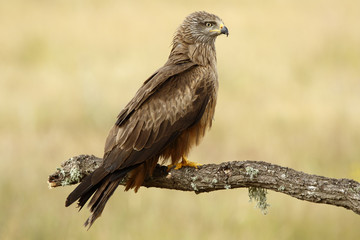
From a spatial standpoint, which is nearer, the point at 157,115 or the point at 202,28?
the point at 157,115

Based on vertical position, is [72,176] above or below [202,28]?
below

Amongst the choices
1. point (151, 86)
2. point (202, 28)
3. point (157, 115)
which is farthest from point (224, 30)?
point (157, 115)

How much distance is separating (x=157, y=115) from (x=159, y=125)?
3.9 inches

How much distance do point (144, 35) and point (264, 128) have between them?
22.2ft

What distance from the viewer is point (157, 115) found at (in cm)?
597

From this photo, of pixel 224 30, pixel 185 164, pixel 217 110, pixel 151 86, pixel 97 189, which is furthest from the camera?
pixel 217 110

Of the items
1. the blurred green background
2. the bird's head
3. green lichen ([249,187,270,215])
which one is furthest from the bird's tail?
the blurred green background

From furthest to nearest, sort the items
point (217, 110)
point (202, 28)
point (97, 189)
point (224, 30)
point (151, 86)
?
point (217, 110)
point (202, 28)
point (224, 30)
point (151, 86)
point (97, 189)

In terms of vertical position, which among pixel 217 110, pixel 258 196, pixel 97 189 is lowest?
pixel 97 189

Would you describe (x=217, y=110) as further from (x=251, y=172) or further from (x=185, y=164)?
(x=251, y=172)

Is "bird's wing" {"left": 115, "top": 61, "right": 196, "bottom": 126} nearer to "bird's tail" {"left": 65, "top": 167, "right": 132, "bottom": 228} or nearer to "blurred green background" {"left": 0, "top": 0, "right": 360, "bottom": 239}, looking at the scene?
"bird's tail" {"left": 65, "top": 167, "right": 132, "bottom": 228}

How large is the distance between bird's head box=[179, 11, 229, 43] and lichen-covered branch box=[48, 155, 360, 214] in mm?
1525

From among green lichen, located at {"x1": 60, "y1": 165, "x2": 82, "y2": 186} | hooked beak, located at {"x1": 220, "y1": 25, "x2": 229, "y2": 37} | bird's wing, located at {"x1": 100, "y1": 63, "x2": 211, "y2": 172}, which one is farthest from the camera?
hooked beak, located at {"x1": 220, "y1": 25, "x2": 229, "y2": 37}

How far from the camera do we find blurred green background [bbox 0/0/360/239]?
809cm
